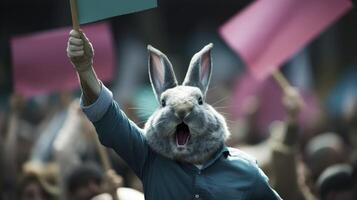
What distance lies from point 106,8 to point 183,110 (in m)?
0.61

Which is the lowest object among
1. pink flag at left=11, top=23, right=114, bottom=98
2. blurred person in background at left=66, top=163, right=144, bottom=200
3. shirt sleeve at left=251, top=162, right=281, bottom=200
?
blurred person in background at left=66, top=163, right=144, bottom=200

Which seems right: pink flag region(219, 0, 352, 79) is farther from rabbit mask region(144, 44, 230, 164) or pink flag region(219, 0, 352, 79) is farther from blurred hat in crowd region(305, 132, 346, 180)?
rabbit mask region(144, 44, 230, 164)

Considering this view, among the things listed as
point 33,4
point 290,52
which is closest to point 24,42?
point 290,52

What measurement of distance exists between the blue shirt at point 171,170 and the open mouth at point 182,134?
3.7 inches

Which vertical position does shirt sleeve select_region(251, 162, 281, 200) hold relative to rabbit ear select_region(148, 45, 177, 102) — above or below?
below

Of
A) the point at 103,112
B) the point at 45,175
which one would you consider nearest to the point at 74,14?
the point at 103,112

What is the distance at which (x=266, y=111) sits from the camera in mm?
11203

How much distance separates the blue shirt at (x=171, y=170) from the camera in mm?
5934

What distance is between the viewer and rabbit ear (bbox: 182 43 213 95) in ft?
20.2

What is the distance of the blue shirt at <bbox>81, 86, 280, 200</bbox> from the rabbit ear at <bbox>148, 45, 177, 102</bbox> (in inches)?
9.6

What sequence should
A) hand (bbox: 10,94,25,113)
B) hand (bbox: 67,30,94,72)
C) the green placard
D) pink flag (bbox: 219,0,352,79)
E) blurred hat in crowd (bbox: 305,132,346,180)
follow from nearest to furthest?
hand (bbox: 67,30,94,72) → the green placard → pink flag (bbox: 219,0,352,79) → blurred hat in crowd (bbox: 305,132,346,180) → hand (bbox: 10,94,25,113)

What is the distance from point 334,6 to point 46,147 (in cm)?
286

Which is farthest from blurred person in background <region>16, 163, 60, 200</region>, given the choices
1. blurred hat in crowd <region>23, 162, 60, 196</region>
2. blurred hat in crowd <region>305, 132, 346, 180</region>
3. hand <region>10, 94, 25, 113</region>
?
blurred hat in crowd <region>305, 132, 346, 180</region>

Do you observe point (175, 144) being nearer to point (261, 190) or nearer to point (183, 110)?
point (183, 110)
